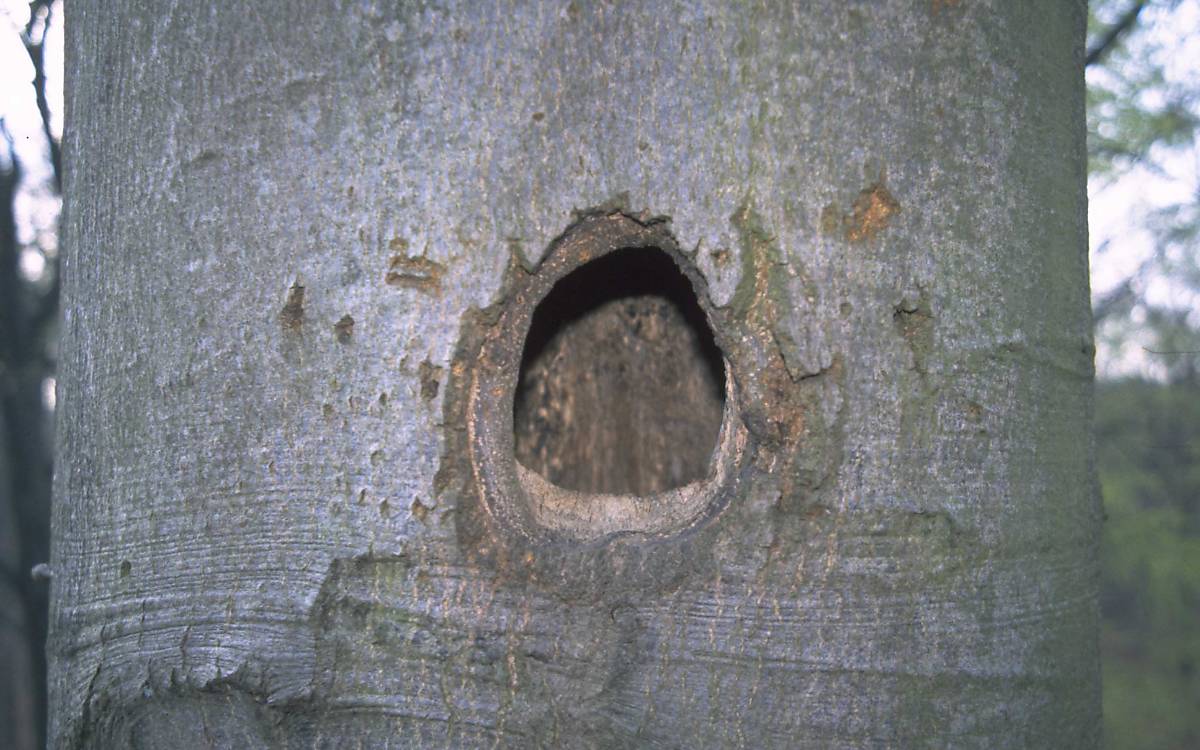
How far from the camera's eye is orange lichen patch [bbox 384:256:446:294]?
3.56 feet

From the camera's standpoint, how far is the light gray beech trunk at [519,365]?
1.07 metres

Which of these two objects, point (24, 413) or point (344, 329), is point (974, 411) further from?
point (24, 413)

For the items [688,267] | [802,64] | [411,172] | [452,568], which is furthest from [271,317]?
[802,64]

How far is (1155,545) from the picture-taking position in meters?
7.30

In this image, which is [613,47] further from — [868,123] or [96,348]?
[96,348]

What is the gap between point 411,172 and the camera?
1.09 meters

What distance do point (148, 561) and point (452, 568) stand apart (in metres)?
0.45

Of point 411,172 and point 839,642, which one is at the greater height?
point 411,172

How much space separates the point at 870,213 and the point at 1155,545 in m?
7.64

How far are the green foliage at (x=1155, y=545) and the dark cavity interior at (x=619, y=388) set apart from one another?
6.39 metres

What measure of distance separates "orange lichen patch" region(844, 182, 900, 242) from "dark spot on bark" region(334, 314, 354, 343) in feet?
2.00

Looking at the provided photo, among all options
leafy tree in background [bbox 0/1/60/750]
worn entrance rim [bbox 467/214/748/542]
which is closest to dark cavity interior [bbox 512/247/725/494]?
worn entrance rim [bbox 467/214/748/542]

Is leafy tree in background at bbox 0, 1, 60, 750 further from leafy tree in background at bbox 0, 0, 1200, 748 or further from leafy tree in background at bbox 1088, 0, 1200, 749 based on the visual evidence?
leafy tree in background at bbox 1088, 0, 1200, 749

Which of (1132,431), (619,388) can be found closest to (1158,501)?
(1132,431)
